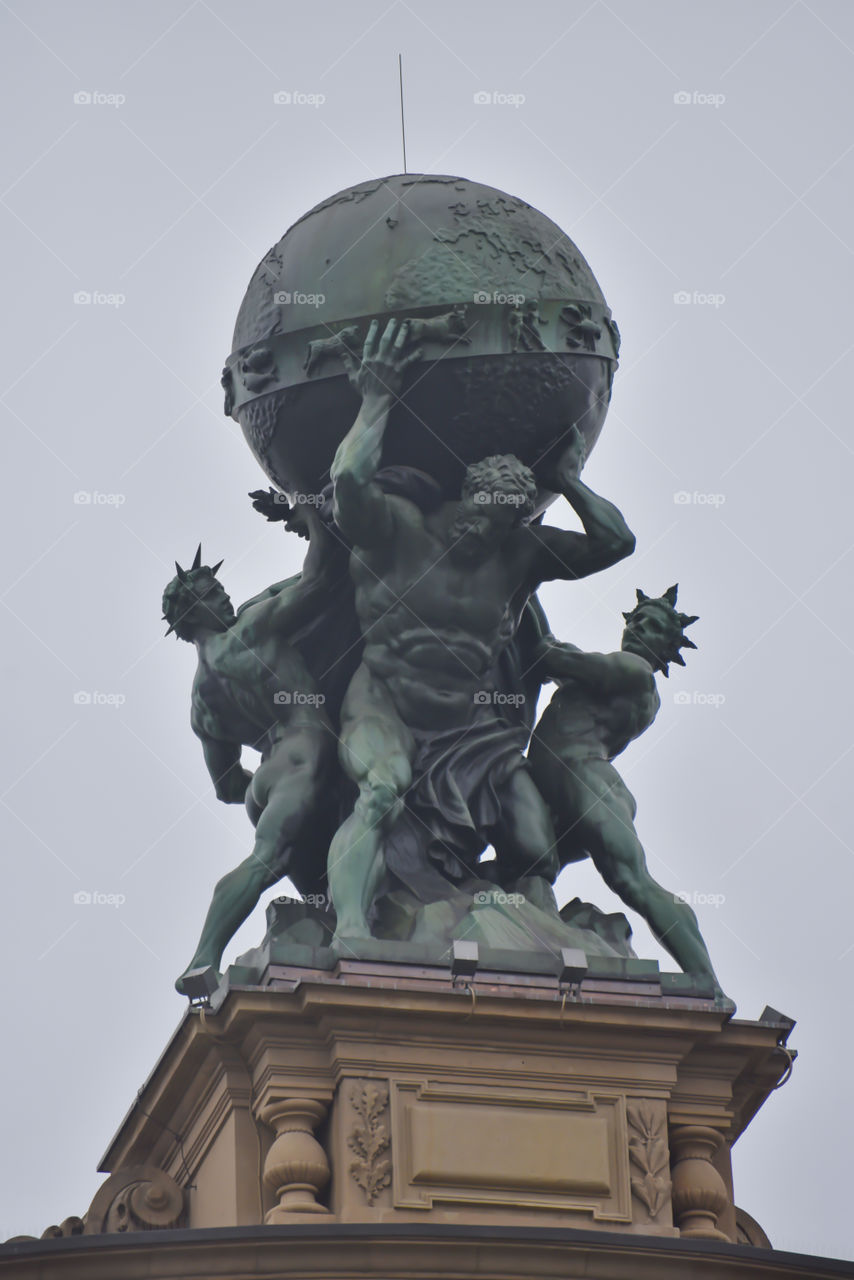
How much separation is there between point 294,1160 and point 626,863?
430 cm

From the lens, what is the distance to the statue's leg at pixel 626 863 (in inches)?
1140

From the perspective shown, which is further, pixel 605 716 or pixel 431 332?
pixel 605 716

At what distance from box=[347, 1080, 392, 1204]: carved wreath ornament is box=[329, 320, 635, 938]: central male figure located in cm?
278

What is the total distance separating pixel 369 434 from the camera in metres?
29.1

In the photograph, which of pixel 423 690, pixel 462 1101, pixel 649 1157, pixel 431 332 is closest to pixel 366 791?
pixel 423 690

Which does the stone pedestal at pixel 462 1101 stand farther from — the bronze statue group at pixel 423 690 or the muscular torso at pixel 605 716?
the muscular torso at pixel 605 716

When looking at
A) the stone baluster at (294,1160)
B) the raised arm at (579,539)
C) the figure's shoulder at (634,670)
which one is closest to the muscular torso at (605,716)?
the figure's shoulder at (634,670)

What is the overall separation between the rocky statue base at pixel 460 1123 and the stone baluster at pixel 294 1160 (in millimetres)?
17

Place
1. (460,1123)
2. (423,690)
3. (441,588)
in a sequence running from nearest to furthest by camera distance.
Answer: (460,1123)
(441,588)
(423,690)

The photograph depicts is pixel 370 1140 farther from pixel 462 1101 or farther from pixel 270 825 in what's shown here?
pixel 270 825

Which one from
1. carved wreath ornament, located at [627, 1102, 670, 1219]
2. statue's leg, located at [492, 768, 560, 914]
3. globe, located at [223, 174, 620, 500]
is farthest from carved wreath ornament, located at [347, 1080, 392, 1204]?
globe, located at [223, 174, 620, 500]

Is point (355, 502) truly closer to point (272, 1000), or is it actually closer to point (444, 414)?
point (444, 414)

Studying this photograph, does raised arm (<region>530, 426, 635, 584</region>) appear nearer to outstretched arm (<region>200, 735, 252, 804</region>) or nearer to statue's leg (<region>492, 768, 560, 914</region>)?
statue's leg (<region>492, 768, 560, 914</region>)

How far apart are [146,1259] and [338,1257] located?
4.50ft
